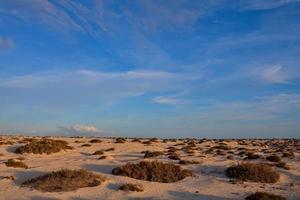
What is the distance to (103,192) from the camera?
72.7ft

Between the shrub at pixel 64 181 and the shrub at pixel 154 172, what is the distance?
168cm

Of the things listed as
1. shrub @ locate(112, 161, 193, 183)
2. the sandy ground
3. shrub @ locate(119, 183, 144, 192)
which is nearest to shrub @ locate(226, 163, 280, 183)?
the sandy ground

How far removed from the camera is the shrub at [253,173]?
25.1 meters

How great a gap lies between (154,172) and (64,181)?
4921 millimetres

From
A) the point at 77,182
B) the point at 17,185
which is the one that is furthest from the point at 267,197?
the point at 17,185

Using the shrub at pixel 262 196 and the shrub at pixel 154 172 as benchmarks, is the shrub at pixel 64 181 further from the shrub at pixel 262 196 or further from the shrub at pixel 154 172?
the shrub at pixel 262 196

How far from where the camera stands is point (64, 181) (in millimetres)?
23016

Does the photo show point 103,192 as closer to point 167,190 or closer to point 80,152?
point 167,190

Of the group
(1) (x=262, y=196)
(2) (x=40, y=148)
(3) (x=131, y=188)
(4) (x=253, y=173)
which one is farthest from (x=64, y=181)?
(2) (x=40, y=148)

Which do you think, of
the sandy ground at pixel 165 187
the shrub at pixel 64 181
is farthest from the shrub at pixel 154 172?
the shrub at pixel 64 181

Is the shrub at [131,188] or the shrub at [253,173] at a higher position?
the shrub at [253,173]

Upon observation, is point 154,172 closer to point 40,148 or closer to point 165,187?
point 165,187

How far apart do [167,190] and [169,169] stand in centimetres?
291

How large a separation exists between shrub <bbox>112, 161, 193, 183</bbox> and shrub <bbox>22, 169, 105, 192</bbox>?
1679mm
